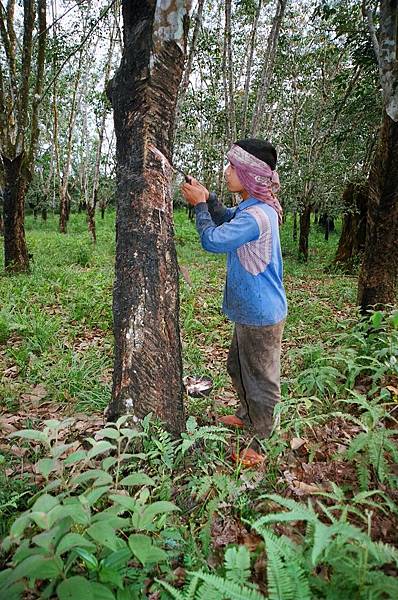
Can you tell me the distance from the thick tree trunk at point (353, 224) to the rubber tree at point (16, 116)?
Result: 346 inches

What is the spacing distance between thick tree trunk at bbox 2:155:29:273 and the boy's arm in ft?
24.9

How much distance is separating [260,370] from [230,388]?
1467 millimetres

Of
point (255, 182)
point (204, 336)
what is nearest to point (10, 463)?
point (255, 182)

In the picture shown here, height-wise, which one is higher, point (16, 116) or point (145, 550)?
point (16, 116)

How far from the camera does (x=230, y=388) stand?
4.31 metres

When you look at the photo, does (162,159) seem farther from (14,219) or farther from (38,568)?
(14,219)

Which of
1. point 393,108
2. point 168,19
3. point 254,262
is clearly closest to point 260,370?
point 254,262

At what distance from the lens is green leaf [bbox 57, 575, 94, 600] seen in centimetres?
131

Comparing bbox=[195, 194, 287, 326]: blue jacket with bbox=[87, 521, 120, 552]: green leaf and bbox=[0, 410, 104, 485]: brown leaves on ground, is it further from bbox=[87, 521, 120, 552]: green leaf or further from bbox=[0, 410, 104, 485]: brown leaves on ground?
bbox=[87, 521, 120, 552]: green leaf

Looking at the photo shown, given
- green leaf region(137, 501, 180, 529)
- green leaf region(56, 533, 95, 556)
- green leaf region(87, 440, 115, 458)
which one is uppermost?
green leaf region(87, 440, 115, 458)

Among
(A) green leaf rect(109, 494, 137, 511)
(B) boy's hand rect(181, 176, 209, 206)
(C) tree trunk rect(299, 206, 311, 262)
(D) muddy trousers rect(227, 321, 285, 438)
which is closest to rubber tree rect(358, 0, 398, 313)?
(D) muddy trousers rect(227, 321, 285, 438)

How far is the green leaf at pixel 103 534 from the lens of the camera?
140 cm

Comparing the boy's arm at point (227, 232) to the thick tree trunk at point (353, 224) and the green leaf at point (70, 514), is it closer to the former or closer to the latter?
the green leaf at point (70, 514)

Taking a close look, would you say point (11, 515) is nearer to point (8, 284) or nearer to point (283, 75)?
point (8, 284)
